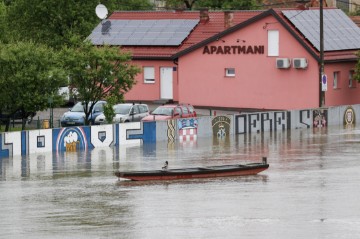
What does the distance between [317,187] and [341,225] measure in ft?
28.6

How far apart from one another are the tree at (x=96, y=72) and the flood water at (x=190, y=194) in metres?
5.28

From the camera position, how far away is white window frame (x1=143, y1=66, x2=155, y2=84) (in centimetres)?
7419

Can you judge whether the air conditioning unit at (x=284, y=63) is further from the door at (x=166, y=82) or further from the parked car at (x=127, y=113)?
the parked car at (x=127, y=113)

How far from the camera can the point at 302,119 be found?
207 ft

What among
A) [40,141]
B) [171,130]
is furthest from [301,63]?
[40,141]

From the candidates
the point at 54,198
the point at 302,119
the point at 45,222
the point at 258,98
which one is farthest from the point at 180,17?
the point at 45,222

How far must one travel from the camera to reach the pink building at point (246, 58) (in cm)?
6862

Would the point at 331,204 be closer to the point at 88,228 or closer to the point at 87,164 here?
the point at 88,228

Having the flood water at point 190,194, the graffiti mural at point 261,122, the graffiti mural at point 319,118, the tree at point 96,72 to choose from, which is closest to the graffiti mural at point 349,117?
the graffiti mural at point 319,118

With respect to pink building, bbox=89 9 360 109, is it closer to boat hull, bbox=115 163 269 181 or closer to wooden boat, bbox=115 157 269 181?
wooden boat, bbox=115 157 269 181

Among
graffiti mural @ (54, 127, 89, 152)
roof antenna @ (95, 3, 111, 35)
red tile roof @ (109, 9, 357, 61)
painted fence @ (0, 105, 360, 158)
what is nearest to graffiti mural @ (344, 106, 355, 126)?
painted fence @ (0, 105, 360, 158)

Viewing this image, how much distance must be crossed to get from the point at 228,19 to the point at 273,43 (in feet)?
14.8

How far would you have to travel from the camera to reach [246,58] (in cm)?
7056

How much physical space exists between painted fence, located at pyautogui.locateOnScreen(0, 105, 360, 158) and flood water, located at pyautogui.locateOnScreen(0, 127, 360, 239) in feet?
2.70
